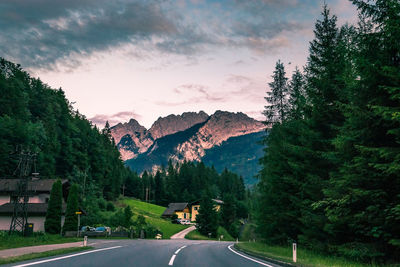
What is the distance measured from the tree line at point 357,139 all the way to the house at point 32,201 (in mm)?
33202

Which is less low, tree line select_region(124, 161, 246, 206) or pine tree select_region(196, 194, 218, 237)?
tree line select_region(124, 161, 246, 206)

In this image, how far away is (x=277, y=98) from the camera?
33.9 m

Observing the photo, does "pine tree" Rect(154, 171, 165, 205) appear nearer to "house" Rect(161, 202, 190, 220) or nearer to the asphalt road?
"house" Rect(161, 202, 190, 220)

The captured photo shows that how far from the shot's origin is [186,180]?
141 metres

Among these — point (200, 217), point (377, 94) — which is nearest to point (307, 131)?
point (377, 94)

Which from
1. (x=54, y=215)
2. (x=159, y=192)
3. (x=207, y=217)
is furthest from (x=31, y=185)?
(x=159, y=192)

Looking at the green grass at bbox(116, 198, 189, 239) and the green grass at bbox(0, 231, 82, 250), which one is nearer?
the green grass at bbox(0, 231, 82, 250)

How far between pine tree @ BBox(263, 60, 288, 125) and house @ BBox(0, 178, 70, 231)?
3021cm

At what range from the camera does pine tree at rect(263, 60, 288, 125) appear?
33438mm

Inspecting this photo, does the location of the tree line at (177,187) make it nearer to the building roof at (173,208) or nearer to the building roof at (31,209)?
the building roof at (173,208)

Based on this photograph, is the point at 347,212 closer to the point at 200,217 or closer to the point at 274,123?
the point at 274,123

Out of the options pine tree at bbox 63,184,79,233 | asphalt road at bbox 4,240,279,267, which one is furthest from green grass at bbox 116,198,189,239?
asphalt road at bbox 4,240,279,267

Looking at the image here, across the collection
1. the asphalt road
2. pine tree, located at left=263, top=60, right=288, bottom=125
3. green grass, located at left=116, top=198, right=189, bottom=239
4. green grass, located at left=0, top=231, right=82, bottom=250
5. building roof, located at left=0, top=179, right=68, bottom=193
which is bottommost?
green grass, located at left=116, top=198, right=189, bottom=239

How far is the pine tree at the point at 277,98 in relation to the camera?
33.4m
